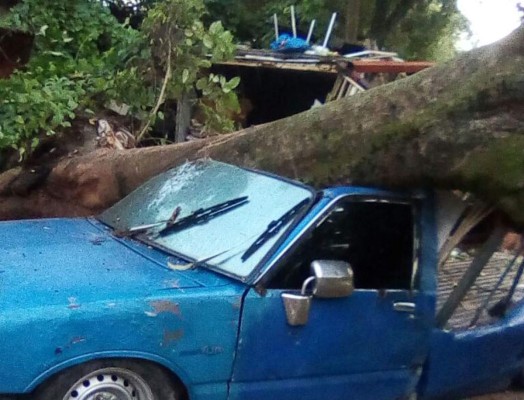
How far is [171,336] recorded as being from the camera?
3.69m

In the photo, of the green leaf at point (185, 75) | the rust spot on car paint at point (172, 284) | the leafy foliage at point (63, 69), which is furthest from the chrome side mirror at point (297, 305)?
the green leaf at point (185, 75)

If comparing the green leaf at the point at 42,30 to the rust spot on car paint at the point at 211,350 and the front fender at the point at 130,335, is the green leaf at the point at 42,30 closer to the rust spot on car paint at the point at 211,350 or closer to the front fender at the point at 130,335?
the front fender at the point at 130,335

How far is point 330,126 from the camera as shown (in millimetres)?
5277

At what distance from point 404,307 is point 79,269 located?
171 cm

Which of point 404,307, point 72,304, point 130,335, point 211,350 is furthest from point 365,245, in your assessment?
point 72,304

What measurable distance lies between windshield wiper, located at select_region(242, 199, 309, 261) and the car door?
145mm

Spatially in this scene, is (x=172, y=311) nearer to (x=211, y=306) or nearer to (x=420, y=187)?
(x=211, y=306)

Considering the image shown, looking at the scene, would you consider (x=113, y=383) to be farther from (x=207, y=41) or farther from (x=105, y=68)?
(x=105, y=68)

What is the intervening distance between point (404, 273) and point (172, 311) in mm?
1383

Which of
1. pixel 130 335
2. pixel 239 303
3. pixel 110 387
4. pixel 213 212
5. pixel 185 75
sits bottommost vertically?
pixel 110 387

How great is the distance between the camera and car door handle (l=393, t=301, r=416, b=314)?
14.2 feet

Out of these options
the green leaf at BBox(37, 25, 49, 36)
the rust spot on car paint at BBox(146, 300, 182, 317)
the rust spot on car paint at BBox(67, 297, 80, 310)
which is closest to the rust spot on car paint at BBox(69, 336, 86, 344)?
the rust spot on car paint at BBox(67, 297, 80, 310)

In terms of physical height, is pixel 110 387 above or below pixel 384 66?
below

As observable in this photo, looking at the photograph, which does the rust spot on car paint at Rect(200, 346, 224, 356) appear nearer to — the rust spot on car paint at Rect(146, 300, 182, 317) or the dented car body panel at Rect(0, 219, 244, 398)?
the dented car body panel at Rect(0, 219, 244, 398)
